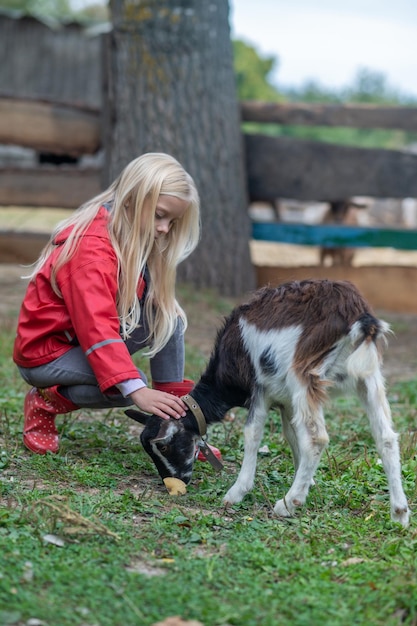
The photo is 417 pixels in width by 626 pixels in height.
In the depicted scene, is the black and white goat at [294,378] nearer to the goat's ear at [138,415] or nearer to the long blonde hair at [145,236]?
the goat's ear at [138,415]

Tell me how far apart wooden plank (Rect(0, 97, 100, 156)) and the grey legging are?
4.32 meters

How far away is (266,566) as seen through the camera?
2959 mm

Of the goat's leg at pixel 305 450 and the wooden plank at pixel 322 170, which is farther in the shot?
the wooden plank at pixel 322 170

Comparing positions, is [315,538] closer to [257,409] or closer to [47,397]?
[257,409]

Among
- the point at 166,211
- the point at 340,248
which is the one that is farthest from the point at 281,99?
the point at 166,211

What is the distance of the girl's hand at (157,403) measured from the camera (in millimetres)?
3895

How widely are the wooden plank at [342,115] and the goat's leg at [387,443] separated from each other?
16.6ft

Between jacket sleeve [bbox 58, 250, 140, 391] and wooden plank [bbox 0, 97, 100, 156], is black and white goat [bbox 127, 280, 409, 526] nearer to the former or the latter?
jacket sleeve [bbox 58, 250, 140, 391]

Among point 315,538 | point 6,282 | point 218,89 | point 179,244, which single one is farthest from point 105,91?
point 315,538

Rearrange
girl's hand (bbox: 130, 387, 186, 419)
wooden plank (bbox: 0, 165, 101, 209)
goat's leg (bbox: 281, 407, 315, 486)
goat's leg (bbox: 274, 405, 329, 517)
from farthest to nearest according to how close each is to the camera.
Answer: wooden plank (bbox: 0, 165, 101, 209), goat's leg (bbox: 281, 407, 315, 486), girl's hand (bbox: 130, 387, 186, 419), goat's leg (bbox: 274, 405, 329, 517)

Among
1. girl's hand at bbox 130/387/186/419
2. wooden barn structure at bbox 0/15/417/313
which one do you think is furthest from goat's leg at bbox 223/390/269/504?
wooden barn structure at bbox 0/15/417/313

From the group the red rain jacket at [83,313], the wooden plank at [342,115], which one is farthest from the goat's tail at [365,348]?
the wooden plank at [342,115]

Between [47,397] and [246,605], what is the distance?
2.09 m

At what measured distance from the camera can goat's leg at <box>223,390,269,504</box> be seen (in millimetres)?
3763
